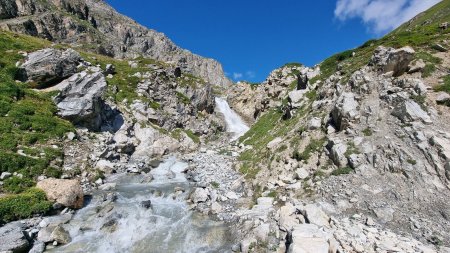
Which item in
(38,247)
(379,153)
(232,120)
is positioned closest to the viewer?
(38,247)

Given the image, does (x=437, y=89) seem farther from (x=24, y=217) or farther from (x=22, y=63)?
(x=22, y=63)

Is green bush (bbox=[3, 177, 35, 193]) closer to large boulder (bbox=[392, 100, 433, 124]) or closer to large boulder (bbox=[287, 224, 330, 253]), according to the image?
large boulder (bbox=[287, 224, 330, 253])

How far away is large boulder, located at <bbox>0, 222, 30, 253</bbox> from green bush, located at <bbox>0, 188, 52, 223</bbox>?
1.22m

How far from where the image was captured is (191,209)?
23.0 metres

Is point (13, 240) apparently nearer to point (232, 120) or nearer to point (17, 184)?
point (17, 184)

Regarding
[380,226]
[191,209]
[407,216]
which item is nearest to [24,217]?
[191,209]

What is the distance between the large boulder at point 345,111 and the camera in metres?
23.9

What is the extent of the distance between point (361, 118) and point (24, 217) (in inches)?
1012

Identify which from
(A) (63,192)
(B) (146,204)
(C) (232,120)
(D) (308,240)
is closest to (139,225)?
(B) (146,204)

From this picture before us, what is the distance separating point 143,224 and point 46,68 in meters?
27.5

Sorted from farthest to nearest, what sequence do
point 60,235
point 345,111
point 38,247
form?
point 345,111 → point 60,235 → point 38,247

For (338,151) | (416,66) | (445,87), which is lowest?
(338,151)

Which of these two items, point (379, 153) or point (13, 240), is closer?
point (13, 240)

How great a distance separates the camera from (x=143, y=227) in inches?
778
